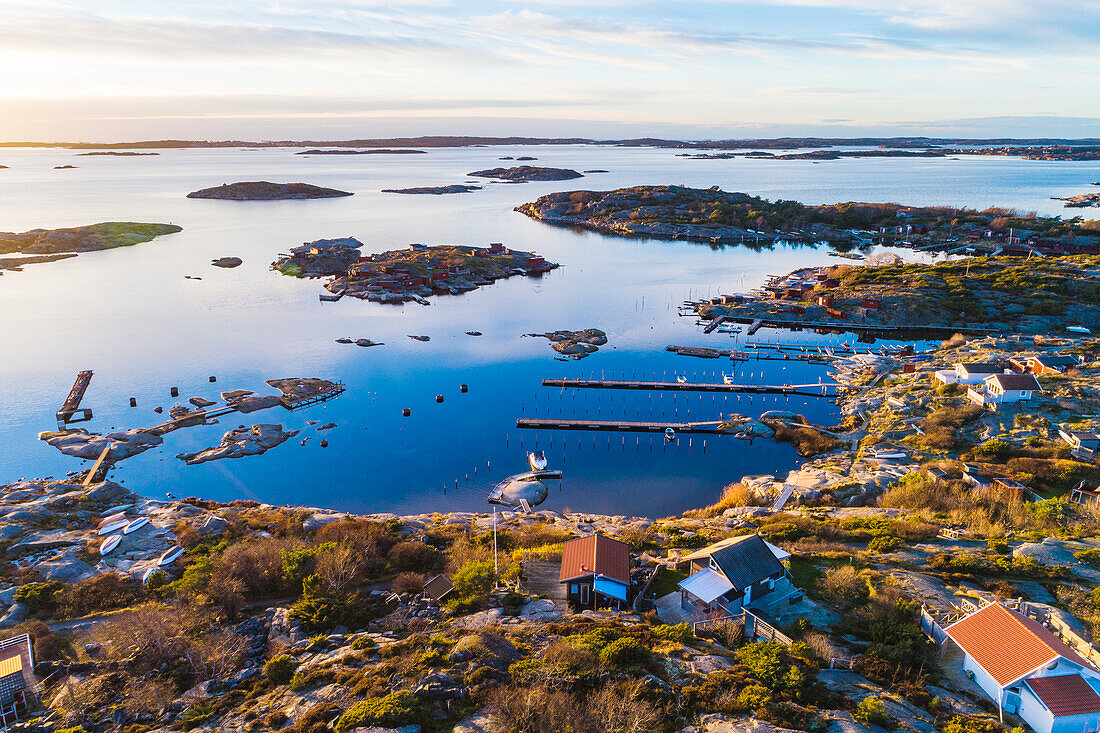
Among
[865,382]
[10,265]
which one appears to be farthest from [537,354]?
[10,265]

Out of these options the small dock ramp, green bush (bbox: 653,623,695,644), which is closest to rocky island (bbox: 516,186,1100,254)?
the small dock ramp

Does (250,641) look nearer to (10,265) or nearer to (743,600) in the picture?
(743,600)

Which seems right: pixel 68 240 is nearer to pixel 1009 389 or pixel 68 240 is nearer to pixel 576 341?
pixel 576 341

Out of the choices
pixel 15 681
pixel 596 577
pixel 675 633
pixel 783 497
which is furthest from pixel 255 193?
pixel 675 633

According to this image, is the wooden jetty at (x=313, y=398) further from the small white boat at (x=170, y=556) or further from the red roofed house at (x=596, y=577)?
the red roofed house at (x=596, y=577)

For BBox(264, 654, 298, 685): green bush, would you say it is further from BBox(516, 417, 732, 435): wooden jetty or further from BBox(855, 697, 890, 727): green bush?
BBox(516, 417, 732, 435): wooden jetty

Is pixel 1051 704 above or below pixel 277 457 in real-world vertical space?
above
